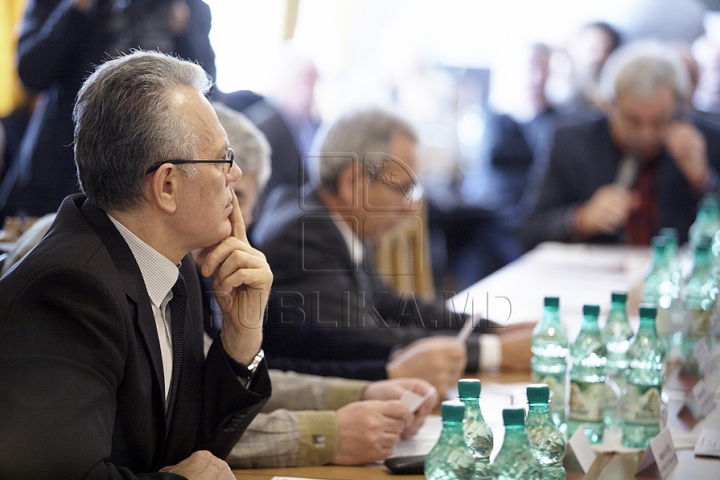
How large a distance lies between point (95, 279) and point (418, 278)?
9.14 ft

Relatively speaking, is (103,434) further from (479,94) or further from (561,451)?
(479,94)

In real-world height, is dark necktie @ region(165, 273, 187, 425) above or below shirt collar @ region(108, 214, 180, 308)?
below

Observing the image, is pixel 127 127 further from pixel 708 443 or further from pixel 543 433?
pixel 708 443


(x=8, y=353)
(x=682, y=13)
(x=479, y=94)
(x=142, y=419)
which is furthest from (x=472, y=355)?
(x=682, y=13)

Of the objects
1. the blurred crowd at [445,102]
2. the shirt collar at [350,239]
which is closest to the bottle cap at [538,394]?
the shirt collar at [350,239]

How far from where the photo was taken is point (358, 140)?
8.50 feet

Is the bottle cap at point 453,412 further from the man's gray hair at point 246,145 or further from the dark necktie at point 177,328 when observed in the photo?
the man's gray hair at point 246,145

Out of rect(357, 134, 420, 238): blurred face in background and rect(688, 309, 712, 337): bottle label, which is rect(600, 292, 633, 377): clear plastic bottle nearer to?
rect(688, 309, 712, 337): bottle label

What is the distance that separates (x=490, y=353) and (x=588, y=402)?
68cm

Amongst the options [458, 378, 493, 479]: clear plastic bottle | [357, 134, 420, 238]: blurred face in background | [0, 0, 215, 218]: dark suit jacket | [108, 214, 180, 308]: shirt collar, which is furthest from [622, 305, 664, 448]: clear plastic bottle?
[0, 0, 215, 218]: dark suit jacket

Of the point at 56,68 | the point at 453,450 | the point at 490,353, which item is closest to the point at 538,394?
the point at 453,450

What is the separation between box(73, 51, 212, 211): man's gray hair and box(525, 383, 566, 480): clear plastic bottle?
26.3 inches

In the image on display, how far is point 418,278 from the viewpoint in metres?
3.92

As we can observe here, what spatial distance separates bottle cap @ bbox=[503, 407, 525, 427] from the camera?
1159 mm
